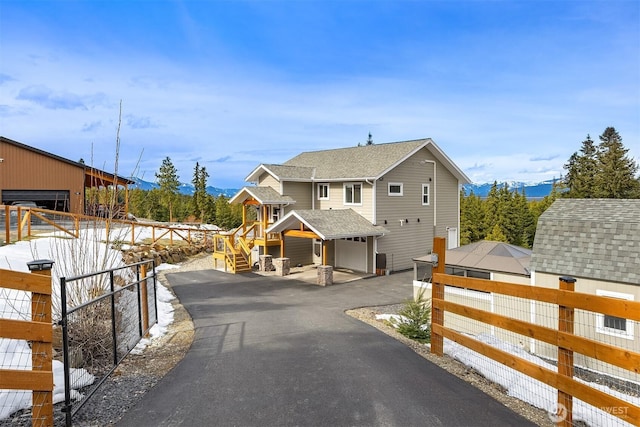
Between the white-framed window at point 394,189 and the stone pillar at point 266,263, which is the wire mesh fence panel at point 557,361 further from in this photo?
the stone pillar at point 266,263

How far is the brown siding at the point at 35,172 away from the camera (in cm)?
2366

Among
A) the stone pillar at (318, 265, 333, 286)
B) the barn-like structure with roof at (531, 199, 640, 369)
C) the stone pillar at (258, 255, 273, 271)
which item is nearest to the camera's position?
the barn-like structure with roof at (531, 199, 640, 369)

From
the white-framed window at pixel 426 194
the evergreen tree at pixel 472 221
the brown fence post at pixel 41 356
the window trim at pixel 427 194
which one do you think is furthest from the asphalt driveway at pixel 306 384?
the evergreen tree at pixel 472 221

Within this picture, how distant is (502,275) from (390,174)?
955 cm

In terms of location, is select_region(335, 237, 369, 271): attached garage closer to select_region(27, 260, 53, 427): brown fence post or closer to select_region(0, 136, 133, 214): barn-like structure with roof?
select_region(0, 136, 133, 214): barn-like structure with roof

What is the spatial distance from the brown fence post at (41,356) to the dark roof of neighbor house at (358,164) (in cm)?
1659

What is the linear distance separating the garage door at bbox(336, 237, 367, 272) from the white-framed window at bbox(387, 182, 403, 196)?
2908 mm

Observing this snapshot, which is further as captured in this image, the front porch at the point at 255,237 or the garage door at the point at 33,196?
the garage door at the point at 33,196

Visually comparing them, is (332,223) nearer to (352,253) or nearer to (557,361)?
(352,253)

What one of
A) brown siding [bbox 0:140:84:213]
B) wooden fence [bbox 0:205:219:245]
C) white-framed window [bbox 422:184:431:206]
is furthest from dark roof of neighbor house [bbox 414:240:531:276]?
brown siding [bbox 0:140:84:213]

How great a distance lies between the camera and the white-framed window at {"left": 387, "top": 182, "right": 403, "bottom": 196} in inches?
803

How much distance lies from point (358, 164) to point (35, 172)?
20.3 m

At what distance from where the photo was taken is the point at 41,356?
3480 millimetres

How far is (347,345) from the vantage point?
22.8ft
